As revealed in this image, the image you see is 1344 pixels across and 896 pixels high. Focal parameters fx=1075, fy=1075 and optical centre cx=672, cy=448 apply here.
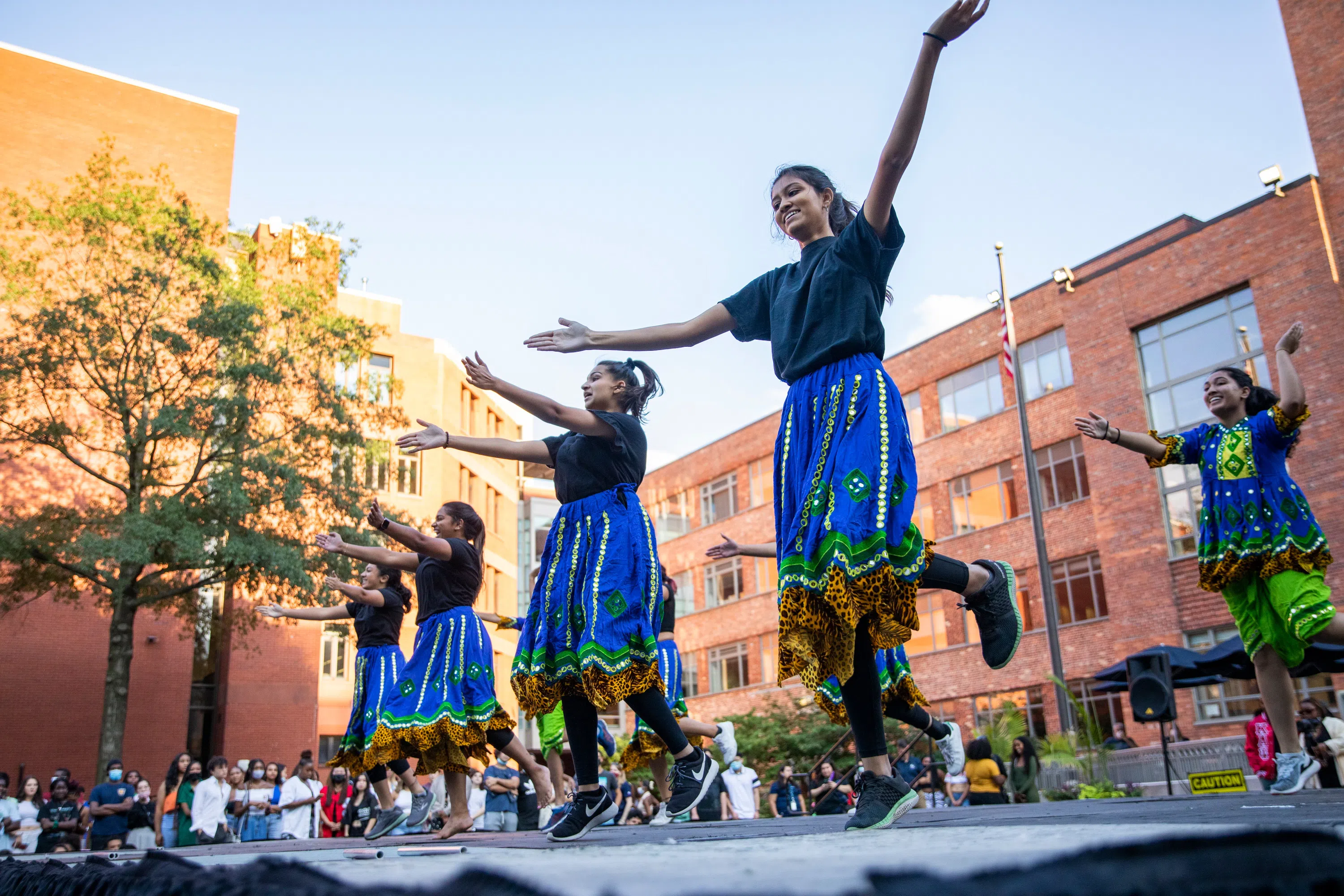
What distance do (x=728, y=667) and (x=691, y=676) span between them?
2445 millimetres

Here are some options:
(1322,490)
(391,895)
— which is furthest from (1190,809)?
(1322,490)

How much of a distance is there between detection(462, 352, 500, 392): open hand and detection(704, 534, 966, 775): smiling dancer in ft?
5.06

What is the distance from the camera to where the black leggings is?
4773 mm

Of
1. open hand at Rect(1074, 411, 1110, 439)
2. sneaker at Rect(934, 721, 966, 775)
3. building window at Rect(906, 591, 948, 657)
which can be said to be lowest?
sneaker at Rect(934, 721, 966, 775)

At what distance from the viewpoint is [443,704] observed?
6875 millimetres

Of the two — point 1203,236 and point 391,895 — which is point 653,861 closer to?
point 391,895

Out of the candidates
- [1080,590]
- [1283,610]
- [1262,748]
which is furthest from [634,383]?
[1080,590]

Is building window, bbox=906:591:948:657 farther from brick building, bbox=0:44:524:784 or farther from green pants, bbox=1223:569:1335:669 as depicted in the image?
green pants, bbox=1223:569:1335:669

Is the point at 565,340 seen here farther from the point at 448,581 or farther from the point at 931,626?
the point at 931,626

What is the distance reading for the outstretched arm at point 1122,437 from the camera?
19.0 ft

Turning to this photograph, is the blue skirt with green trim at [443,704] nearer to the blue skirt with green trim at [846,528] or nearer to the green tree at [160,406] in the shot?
the blue skirt with green trim at [846,528]

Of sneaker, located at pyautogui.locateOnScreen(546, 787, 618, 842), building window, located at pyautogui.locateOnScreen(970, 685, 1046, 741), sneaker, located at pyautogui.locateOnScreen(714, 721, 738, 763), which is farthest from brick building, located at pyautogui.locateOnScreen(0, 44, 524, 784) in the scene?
sneaker, located at pyautogui.locateOnScreen(546, 787, 618, 842)

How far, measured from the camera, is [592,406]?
5.50 m

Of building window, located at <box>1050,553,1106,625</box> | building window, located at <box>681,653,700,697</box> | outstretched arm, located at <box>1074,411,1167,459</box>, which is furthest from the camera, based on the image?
building window, located at <box>681,653,700,697</box>
